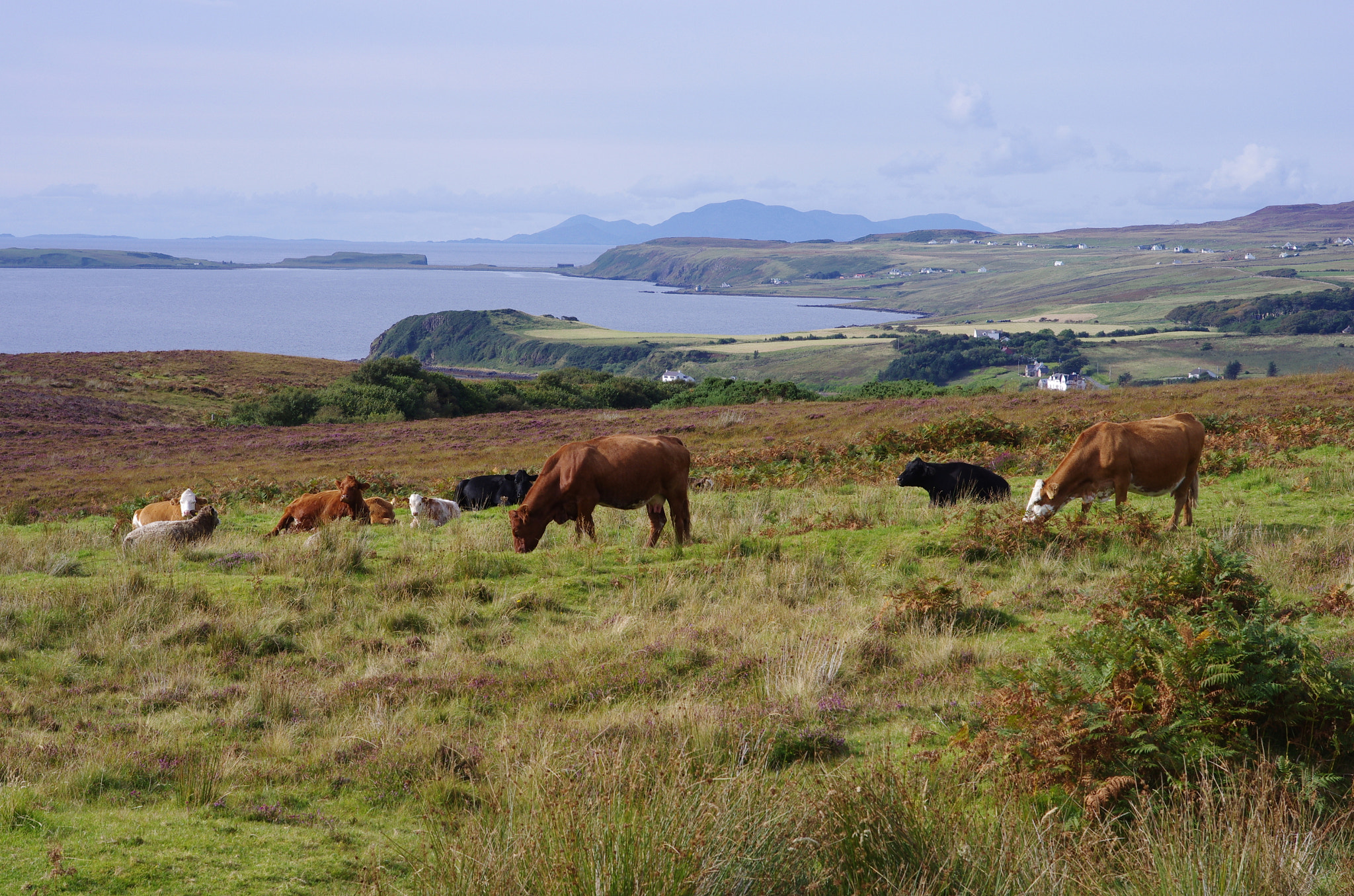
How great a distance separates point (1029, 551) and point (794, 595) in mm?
3165

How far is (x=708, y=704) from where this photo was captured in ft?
23.0

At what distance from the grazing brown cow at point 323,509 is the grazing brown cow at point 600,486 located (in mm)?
4055

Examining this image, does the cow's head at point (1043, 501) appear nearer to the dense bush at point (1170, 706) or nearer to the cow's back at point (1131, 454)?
the cow's back at point (1131, 454)

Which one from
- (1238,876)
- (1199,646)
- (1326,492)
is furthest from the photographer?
(1326,492)

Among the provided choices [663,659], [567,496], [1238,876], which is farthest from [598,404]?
[1238,876]

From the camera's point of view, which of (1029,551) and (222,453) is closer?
(1029,551)

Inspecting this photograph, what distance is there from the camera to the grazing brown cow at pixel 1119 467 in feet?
42.5

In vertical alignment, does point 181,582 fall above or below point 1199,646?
below

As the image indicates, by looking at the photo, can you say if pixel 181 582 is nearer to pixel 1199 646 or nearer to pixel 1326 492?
pixel 1199 646

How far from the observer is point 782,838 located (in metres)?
4.14

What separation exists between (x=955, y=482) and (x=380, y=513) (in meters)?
10.1

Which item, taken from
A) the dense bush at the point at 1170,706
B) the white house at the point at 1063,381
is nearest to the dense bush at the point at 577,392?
the white house at the point at 1063,381

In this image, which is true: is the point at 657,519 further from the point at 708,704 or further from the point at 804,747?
the point at 804,747

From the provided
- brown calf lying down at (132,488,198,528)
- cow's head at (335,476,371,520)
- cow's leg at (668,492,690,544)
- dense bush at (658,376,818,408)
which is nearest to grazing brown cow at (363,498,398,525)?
cow's head at (335,476,371,520)
